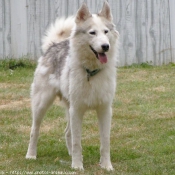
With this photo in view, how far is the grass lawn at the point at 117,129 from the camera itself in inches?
229

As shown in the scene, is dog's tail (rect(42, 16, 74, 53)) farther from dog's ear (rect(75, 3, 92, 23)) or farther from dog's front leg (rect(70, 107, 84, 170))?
dog's front leg (rect(70, 107, 84, 170))

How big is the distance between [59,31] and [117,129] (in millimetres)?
1626

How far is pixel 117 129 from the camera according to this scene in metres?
7.61

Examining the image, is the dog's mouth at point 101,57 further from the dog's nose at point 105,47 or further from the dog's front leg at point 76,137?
the dog's front leg at point 76,137

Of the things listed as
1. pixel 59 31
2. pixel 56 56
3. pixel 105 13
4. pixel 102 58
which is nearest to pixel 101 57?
pixel 102 58

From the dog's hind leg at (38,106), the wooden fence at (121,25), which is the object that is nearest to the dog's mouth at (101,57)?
the dog's hind leg at (38,106)

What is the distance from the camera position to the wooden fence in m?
11.9

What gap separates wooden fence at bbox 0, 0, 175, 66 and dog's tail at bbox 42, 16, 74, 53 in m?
5.00

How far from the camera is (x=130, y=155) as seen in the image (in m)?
6.21

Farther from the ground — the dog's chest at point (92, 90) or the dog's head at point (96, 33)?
the dog's head at point (96, 33)

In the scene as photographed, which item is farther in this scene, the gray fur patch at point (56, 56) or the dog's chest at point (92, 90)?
the gray fur patch at point (56, 56)

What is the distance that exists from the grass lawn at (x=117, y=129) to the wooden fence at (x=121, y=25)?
1.85ft

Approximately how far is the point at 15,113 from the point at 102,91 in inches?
126

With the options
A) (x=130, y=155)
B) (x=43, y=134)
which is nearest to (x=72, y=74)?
(x=130, y=155)
